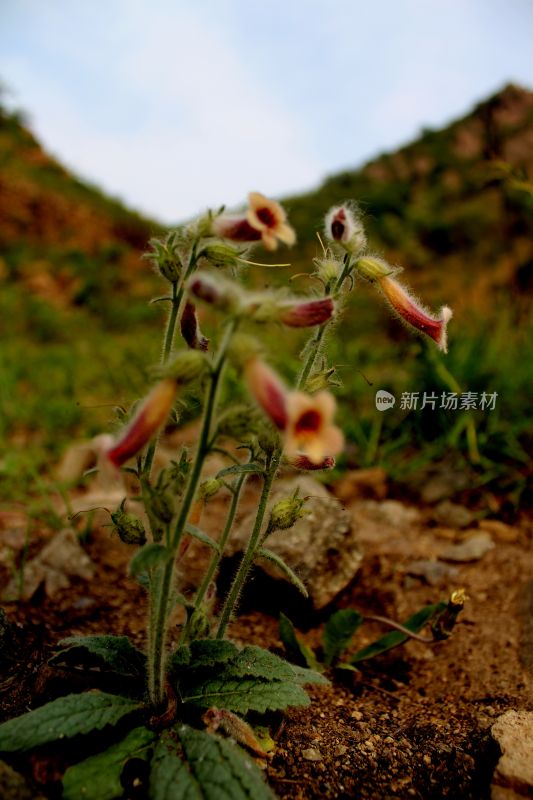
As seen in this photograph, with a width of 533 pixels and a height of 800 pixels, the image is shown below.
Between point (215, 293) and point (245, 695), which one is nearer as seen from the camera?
point (215, 293)

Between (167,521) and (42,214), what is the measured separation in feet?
42.8

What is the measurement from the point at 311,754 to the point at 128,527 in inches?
33.5

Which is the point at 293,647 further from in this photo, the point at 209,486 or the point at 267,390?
the point at 267,390

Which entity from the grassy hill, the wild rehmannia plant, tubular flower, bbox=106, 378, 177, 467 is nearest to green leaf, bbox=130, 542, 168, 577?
the wild rehmannia plant

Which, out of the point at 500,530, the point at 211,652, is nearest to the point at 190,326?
the point at 211,652

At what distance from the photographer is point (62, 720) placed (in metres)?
1.56

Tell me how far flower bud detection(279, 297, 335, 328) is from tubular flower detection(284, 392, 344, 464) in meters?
0.23

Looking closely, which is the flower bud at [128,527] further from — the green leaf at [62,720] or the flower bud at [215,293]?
the flower bud at [215,293]

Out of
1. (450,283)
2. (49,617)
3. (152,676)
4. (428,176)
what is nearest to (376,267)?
(152,676)

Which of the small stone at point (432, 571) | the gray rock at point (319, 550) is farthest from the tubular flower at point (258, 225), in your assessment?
the small stone at point (432, 571)

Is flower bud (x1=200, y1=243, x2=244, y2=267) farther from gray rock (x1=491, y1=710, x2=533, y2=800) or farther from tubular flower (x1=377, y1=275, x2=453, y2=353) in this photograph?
gray rock (x1=491, y1=710, x2=533, y2=800)

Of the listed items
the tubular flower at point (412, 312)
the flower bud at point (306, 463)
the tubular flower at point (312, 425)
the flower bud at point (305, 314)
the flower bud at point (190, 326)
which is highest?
the tubular flower at point (412, 312)

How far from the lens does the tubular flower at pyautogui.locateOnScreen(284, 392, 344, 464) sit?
131 cm

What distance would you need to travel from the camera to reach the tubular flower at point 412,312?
6.30 feet
